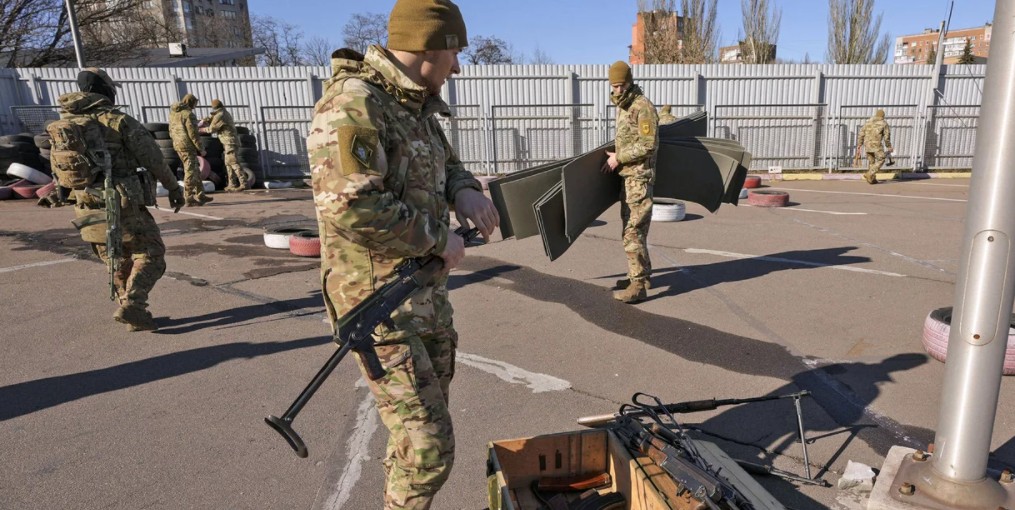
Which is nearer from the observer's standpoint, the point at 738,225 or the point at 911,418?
the point at 911,418

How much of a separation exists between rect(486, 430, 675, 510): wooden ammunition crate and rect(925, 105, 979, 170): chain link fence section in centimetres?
1976

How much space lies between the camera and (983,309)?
238cm

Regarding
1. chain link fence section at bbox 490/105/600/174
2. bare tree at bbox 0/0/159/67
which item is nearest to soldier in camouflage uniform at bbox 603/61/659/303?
chain link fence section at bbox 490/105/600/174

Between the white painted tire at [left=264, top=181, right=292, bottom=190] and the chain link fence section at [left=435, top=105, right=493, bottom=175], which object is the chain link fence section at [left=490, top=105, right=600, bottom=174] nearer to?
the chain link fence section at [left=435, top=105, right=493, bottom=175]

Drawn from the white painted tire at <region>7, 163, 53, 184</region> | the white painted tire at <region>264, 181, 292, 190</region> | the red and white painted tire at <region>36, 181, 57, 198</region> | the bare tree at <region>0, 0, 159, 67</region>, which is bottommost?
the white painted tire at <region>264, 181, 292, 190</region>

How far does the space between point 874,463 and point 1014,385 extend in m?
1.64

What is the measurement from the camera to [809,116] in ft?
57.7

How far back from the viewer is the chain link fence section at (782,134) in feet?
57.9

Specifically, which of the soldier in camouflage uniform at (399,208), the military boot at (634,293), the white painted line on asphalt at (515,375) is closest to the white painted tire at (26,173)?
the white painted line on asphalt at (515,375)

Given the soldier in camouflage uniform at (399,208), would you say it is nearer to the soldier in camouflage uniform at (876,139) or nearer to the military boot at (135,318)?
the military boot at (135,318)

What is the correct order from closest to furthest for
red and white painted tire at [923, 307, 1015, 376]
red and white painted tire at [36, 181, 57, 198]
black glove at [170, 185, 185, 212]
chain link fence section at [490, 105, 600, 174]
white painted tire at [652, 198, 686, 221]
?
red and white painted tire at [923, 307, 1015, 376]
black glove at [170, 185, 185, 212]
white painted tire at [652, 198, 686, 221]
red and white painted tire at [36, 181, 57, 198]
chain link fence section at [490, 105, 600, 174]

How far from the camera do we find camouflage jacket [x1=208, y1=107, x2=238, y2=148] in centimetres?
1412

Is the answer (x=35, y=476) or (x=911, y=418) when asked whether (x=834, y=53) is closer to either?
(x=911, y=418)

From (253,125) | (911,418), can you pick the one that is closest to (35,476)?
(911,418)
